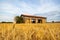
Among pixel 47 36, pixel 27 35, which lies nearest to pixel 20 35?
pixel 27 35

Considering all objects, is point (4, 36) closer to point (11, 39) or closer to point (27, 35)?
point (11, 39)

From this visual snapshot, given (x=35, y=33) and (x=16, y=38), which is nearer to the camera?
(x=16, y=38)

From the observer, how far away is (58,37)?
112cm

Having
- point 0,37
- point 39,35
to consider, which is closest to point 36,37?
point 39,35

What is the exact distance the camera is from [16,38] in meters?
1.05

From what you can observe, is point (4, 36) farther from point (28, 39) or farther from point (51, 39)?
point (51, 39)

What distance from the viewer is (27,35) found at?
110 cm

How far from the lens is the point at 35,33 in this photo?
115 cm

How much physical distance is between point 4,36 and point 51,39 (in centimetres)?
35

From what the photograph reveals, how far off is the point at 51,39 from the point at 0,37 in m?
0.39

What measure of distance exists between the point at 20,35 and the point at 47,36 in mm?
209

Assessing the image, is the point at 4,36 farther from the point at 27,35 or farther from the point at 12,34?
the point at 27,35

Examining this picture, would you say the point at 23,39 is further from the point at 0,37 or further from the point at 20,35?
the point at 0,37

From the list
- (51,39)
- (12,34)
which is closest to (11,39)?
(12,34)
